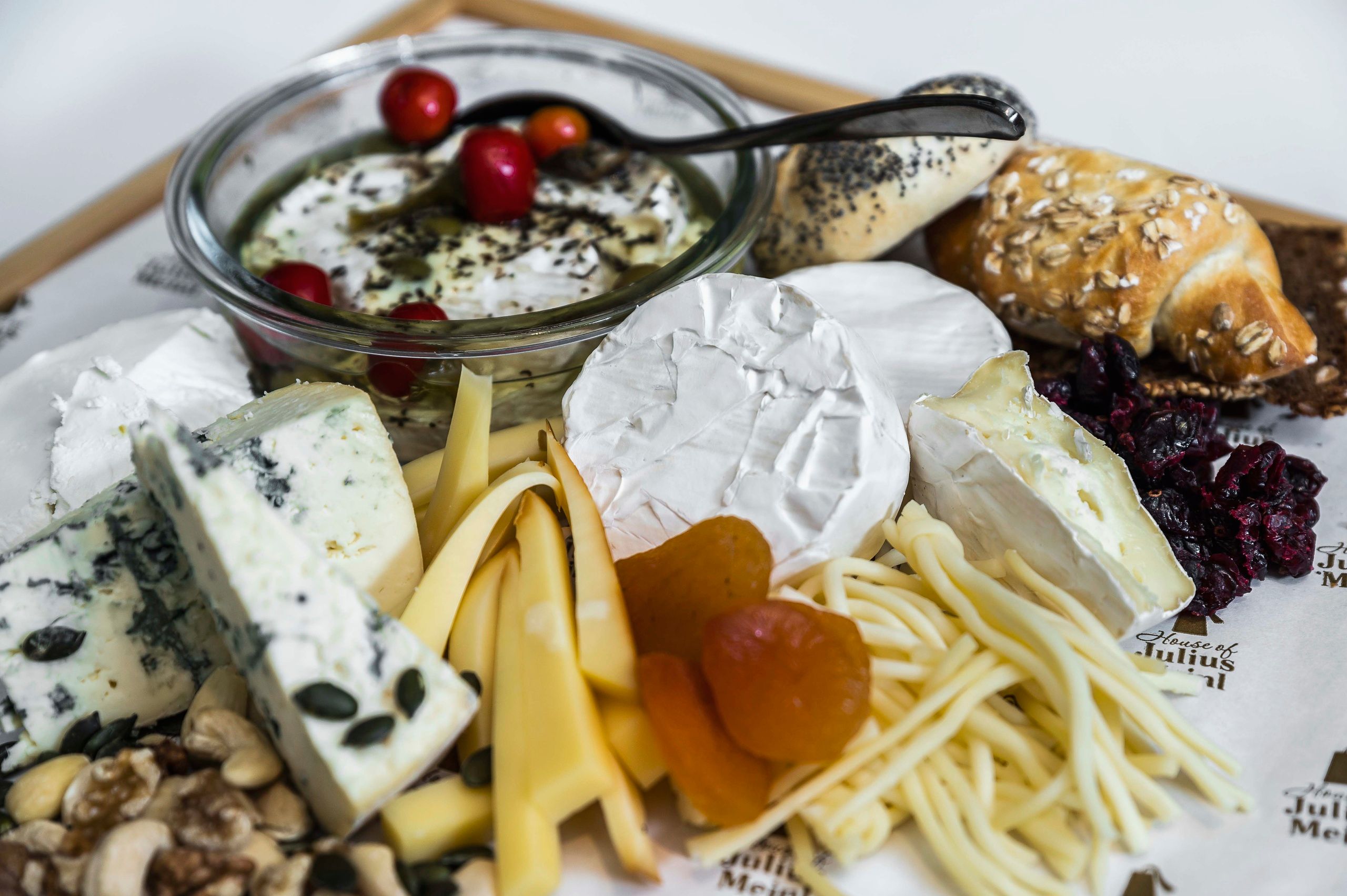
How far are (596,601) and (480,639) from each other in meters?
0.21

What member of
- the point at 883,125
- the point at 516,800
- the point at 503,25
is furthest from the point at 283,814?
the point at 503,25

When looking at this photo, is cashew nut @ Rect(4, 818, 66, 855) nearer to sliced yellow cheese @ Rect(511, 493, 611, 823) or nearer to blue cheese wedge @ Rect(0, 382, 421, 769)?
blue cheese wedge @ Rect(0, 382, 421, 769)

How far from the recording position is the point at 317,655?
1.41 m

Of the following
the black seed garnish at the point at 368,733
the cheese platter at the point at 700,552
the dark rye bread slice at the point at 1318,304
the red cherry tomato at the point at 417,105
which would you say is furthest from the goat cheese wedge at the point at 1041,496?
the red cherry tomato at the point at 417,105

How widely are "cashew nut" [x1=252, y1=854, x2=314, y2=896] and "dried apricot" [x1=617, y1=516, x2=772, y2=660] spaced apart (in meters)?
0.55

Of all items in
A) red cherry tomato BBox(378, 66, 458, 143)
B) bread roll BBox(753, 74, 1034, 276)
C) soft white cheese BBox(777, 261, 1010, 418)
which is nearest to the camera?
soft white cheese BBox(777, 261, 1010, 418)

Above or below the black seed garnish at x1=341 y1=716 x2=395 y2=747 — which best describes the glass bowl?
above

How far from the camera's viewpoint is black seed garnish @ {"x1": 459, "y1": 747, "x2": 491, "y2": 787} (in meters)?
1.49

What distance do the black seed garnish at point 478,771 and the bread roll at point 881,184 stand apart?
1.45 metres

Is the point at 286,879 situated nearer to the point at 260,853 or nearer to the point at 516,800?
the point at 260,853

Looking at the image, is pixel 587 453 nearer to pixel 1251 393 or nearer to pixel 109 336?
pixel 109 336

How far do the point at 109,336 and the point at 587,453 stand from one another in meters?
1.10

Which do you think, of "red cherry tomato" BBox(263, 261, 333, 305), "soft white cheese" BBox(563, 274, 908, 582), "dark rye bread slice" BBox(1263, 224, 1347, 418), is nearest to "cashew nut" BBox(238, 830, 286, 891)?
"soft white cheese" BBox(563, 274, 908, 582)

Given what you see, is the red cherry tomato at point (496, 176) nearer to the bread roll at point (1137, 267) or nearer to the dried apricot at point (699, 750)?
the bread roll at point (1137, 267)
